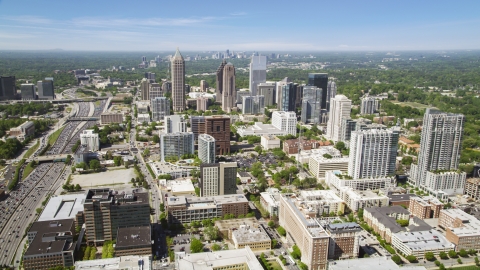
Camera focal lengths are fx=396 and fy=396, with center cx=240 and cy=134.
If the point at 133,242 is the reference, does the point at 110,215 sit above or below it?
above

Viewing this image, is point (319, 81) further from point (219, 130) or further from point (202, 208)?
point (202, 208)

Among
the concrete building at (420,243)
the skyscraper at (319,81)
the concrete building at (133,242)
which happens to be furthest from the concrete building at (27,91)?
the concrete building at (420,243)

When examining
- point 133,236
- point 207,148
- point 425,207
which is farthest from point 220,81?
point 133,236

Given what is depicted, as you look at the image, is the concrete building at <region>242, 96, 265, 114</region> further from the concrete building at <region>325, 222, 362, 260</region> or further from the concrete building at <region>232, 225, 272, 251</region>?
the concrete building at <region>325, 222, 362, 260</region>

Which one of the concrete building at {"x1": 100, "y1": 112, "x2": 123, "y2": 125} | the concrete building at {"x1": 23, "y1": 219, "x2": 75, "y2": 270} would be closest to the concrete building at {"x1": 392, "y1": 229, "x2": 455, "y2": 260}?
the concrete building at {"x1": 23, "y1": 219, "x2": 75, "y2": 270}

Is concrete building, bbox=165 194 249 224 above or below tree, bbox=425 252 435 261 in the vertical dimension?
above

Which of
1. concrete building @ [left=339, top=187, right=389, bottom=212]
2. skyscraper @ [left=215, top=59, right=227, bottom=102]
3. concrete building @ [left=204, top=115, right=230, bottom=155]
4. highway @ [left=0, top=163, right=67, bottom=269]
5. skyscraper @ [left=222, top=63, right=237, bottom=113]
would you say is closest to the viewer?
highway @ [left=0, top=163, right=67, bottom=269]

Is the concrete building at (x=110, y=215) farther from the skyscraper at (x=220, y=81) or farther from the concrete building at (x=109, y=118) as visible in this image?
the skyscraper at (x=220, y=81)

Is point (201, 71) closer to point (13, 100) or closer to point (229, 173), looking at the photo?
point (13, 100)
